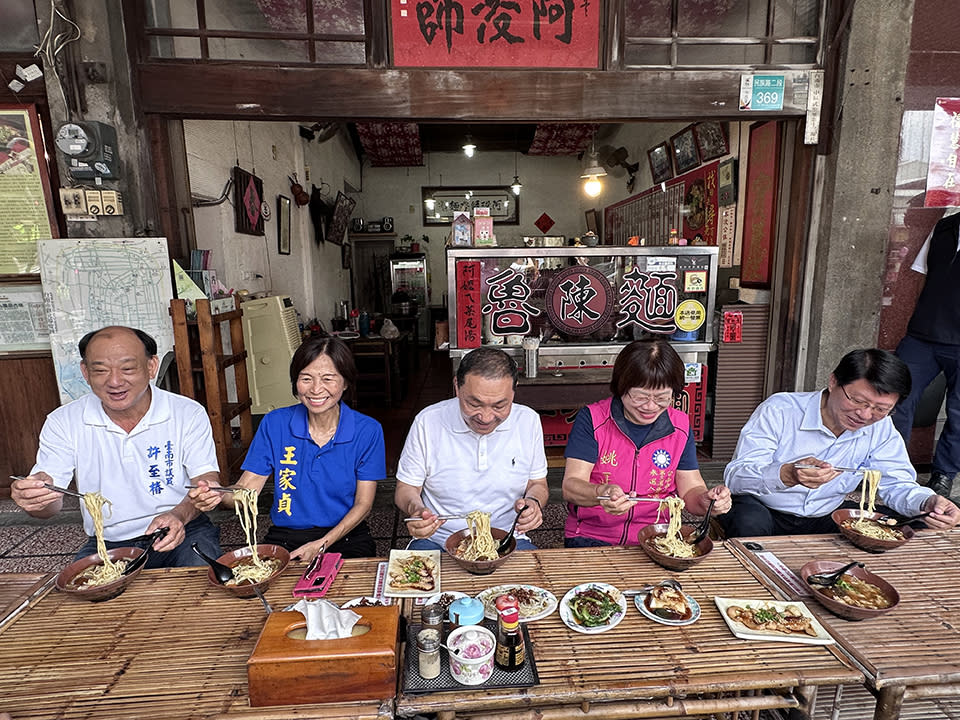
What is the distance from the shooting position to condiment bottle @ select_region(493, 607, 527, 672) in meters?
1.42

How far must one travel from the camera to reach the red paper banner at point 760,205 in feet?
16.2

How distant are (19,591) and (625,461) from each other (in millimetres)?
2494

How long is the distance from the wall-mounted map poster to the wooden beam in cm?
90

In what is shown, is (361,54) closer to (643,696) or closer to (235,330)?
(235,330)

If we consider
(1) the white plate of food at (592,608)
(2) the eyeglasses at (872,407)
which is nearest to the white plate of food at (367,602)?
(1) the white plate of food at (592,608)

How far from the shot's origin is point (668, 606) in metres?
1.68

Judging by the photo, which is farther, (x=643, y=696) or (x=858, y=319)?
(x=858, y=319)

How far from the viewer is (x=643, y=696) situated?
1.38m

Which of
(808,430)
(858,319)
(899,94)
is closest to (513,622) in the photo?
(808,430)

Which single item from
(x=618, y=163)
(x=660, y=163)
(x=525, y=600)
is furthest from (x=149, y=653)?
(x=618, y=163)

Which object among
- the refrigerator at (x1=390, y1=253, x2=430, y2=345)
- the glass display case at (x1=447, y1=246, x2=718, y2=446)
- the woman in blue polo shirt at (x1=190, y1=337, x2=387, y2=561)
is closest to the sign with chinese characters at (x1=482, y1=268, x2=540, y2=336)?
the glass display case at (x1=447, y1=246, x2=718, y2=446)

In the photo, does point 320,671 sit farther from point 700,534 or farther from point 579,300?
point 579,300

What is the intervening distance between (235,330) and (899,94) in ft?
18.7

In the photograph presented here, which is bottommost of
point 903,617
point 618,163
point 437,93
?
point 903,617
